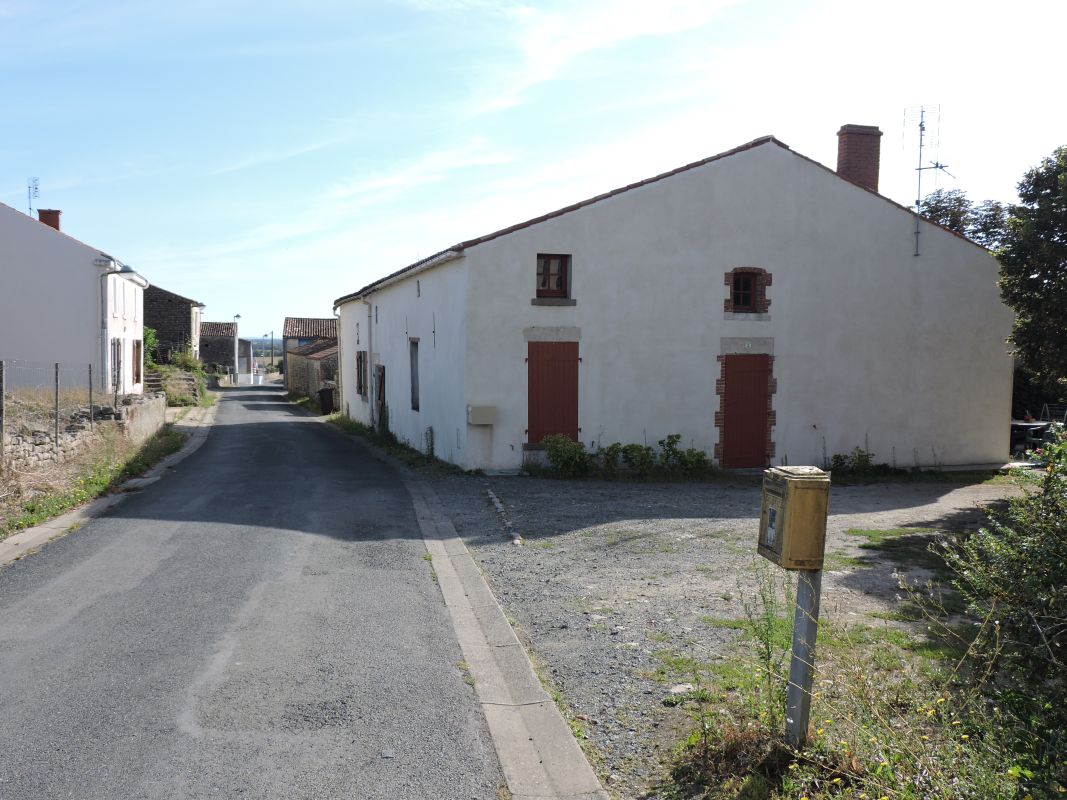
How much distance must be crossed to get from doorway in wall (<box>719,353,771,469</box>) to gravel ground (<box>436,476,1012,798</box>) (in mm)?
1464

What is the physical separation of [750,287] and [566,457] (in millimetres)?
5181

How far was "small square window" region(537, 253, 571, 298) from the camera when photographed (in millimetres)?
15625

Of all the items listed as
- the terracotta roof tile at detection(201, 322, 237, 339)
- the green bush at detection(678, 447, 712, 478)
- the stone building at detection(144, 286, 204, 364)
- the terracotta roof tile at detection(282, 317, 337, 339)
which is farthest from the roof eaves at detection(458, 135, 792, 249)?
the terracotta roof tile at detection(201, 322, 237, 339)

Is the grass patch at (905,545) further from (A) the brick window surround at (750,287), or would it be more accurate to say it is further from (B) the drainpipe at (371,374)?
(B) the drainpipe at (371,374)

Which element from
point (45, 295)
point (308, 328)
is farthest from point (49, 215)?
point (308, 328)

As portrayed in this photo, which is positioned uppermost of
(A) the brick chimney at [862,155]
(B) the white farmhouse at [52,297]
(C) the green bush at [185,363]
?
(A) the brick chimney at [862,155]

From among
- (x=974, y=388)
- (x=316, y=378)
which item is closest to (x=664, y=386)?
(x=974, y=388)

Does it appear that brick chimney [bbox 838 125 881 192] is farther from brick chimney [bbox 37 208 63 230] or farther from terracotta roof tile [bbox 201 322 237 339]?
terracotta roof tile [bbox 201 322 237 339]

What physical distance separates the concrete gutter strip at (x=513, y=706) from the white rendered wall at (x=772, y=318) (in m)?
7.95

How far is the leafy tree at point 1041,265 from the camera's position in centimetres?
1312

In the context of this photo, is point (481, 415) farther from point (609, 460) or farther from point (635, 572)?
point (635, 572)

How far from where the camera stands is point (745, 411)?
16609mm

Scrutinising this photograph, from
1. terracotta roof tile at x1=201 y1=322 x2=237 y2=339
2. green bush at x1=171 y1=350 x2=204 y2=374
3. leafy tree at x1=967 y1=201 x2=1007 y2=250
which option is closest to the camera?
leafy tree at x1=967 y1=201 x2=1007 y2=250

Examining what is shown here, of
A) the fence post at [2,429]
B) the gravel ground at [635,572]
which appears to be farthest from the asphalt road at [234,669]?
the fence post at [2,429]
